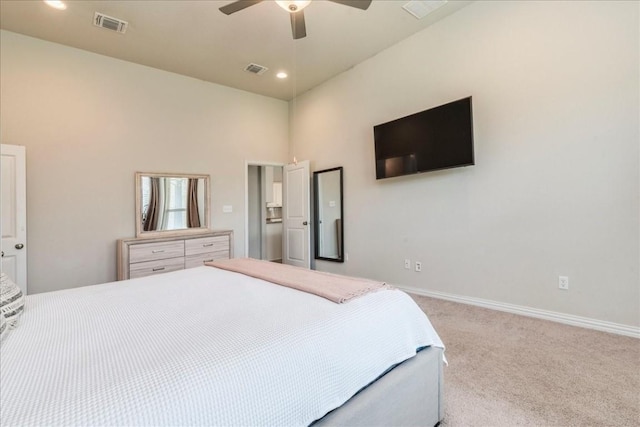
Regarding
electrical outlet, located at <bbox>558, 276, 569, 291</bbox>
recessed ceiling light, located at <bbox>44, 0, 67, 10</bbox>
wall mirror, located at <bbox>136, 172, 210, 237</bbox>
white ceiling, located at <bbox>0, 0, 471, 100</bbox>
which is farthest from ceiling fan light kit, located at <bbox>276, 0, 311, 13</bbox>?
electrical outlet, located at <bbox>558, 276, 569, 291</bbox>

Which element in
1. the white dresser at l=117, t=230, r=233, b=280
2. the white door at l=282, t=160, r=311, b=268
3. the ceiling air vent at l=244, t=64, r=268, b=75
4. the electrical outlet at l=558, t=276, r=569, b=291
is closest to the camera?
the electrical outlet at l=558, t=276, r=569, b=291

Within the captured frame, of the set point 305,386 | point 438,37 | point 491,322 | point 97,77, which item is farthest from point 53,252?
point 438,37

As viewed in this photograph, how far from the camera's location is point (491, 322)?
2.76 meters

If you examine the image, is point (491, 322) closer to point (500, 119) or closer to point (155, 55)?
point (500, 119)

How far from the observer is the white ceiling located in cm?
303

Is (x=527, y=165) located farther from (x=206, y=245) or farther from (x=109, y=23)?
(x=109, y=23)

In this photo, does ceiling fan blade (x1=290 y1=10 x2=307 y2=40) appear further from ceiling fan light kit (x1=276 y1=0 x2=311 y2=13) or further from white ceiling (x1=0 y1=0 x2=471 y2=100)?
white ceiling (x1=0 y1=0 x2=471 y2=100)

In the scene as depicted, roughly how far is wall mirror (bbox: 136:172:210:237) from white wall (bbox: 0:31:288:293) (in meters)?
0.12

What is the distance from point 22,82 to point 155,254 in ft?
7.78

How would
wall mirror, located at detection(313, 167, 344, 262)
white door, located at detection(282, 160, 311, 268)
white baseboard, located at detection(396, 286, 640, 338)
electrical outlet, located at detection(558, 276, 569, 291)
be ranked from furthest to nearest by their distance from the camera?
1. white door, located at detection(282, 160, 311, 268)
2. wall mirror, located at detection(313, 167, 344, 262)
3. electrical outlet, located at detection(558, 276, 569, 291)
4. white baseboard, located at detection(396, 286, 640, 338)

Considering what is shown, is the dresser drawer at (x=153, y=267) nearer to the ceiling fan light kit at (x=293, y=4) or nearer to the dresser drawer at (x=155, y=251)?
the dresser drawer at (x=155, y=251)

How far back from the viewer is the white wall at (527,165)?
8.02 ft

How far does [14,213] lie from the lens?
312 centimetres

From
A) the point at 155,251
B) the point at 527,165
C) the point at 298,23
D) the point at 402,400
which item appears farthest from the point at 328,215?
the point at 402,400
